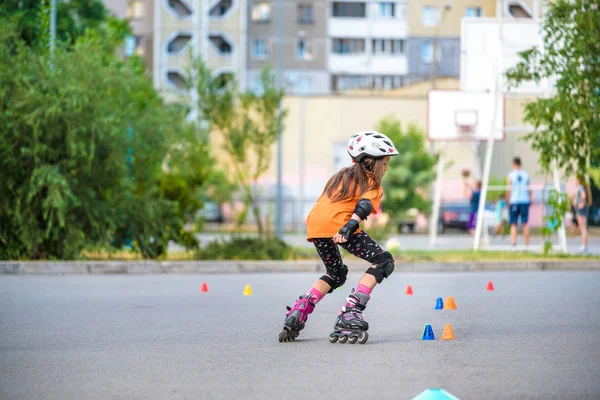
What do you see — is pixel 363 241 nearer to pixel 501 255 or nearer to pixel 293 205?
pixel 501 255

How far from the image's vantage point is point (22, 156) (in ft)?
61.0

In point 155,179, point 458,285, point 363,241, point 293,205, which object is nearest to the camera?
point 363,241

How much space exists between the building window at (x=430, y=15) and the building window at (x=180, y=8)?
613 inches

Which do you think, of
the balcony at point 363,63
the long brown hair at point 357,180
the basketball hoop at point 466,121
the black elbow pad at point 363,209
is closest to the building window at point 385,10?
the balcony at point 363,63

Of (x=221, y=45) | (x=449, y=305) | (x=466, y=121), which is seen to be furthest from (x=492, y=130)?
(x=221, y=45)

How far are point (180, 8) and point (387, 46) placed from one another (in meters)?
14.0

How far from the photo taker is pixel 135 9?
7612cm

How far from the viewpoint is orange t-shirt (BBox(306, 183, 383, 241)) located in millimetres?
8812

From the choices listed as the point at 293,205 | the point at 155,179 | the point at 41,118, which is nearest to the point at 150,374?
the point at 41,118

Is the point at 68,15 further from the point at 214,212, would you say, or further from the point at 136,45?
the point at 136,45

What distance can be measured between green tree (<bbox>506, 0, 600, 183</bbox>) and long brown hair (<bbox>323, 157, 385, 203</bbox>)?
39.2 ft

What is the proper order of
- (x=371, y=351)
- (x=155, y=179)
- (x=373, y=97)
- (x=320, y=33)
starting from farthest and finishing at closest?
(x=320, y=33) < (x=373, y=97) < (x=155, y=179) < (x=371, y=351)

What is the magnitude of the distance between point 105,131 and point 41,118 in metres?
1.10

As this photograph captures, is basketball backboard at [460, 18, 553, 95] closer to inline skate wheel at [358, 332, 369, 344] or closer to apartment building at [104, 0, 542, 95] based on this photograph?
inline skate wheel at [358, 332, 369, 344]
